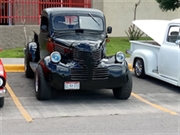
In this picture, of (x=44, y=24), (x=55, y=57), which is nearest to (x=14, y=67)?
(x=44, y=24)

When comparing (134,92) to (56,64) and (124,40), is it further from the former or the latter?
(124,40)

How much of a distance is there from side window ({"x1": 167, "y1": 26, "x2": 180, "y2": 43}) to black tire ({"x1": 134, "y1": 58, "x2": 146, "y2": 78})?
4.16ft

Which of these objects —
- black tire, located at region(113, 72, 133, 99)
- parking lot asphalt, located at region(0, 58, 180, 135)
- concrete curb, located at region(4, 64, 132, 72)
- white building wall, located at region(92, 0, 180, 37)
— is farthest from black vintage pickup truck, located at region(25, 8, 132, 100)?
white building wall, located at region(92, 0, 180, 37)

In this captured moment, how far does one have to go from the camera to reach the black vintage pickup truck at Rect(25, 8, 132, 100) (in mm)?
8664

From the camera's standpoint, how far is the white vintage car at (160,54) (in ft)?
33.8

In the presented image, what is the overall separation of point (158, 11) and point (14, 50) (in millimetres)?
8530

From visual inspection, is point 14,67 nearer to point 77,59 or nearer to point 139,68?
point 139,68

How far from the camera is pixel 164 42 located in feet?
35.9

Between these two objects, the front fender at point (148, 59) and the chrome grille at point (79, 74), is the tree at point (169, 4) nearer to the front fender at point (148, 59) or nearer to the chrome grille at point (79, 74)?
the front fender at point (148, 59)

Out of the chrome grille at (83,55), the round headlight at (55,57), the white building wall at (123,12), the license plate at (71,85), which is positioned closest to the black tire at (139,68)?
the chrome grille at (83,55)

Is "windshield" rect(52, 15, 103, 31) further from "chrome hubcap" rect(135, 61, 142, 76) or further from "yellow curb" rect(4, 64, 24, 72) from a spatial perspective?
"yellow curb" rect(4, 64, 24, 72)

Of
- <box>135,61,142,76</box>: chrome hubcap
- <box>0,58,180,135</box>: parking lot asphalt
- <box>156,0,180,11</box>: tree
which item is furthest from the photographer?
<box>156,0,180,11</box>: tree

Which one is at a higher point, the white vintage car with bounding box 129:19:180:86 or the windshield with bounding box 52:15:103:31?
the windshield with bounding box 52:15:103:31

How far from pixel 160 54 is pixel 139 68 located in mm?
1237
